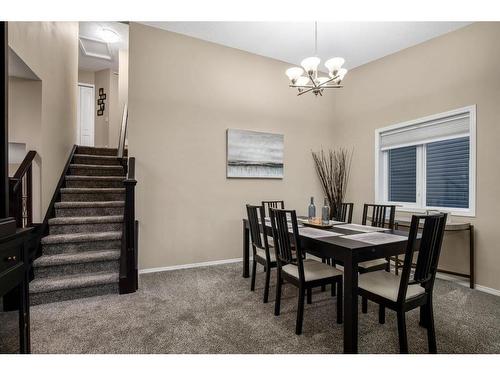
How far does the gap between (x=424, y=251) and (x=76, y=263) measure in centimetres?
313

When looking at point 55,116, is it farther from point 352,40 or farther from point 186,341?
point 352,40

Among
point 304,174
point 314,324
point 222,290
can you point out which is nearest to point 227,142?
point 304,174

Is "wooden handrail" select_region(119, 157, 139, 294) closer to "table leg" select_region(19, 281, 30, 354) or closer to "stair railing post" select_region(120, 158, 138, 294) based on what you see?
"stair railing post" select_region(120, 158, 138, 294)

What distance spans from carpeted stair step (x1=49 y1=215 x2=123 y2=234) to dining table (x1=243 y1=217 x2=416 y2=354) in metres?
2.36

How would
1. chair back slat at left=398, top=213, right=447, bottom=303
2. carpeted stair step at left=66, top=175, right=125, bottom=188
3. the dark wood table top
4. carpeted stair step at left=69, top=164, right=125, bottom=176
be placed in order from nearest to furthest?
chair back slat at left=398, top=213, right=447, bottom=303
the dark wood table top
carpeted stair step at left=66, top=175, right=125, bottom=188
carpeted stair step at left=69, top=164, right=125, bottom=176

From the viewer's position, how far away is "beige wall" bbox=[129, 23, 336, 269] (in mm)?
3420

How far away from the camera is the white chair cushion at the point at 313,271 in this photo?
2.08 meters

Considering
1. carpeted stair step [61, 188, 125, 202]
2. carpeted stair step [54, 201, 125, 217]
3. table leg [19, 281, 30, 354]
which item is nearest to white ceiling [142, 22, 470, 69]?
carpeted stair step [61, 188, 125, 202]

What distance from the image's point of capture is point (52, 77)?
11.1ft

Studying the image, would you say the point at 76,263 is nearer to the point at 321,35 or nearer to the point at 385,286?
the point at 385,286

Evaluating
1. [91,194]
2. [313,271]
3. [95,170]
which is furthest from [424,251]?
[95,170]

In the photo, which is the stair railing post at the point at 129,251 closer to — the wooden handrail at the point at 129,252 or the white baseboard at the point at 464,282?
the wooden handrail at the point at 129,252

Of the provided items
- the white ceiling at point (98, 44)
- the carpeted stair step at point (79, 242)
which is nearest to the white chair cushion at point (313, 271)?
the carpeted stair step at point (79, 242)

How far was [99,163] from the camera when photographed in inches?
176
